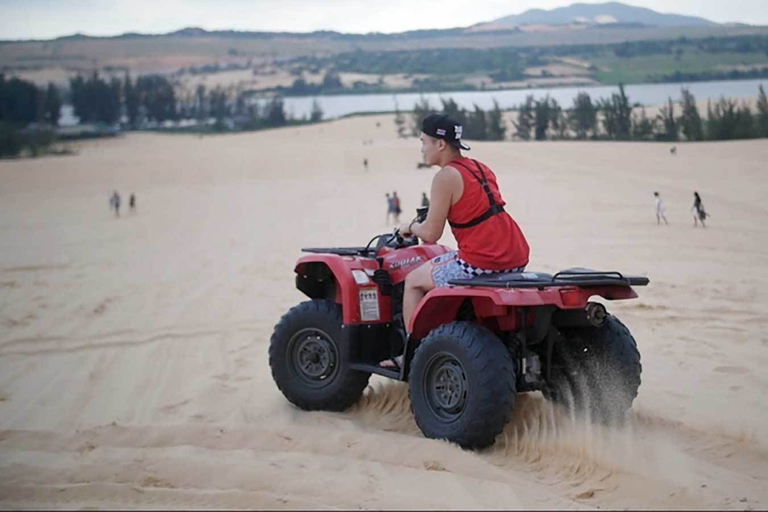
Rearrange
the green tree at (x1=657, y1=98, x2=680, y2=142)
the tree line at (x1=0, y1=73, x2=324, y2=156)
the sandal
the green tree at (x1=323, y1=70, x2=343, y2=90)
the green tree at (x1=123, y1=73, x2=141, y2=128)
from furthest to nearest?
the green tree at (x1=323, y1=70, x2=343, y2=90) < the green tree at (x1=123, y1=73, x2=141, y2=128) < the tree line at (x1=0, y1=73, x2=324, y2=156) < the green tree at (x1=657, y1=98, x2=680, y2=142) < the sandal

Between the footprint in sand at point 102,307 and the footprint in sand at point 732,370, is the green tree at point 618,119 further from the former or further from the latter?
the footprint in sand at point 732,370

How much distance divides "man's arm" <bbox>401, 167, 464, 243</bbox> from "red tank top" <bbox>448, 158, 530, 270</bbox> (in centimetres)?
4

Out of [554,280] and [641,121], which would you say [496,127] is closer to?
[641,121]

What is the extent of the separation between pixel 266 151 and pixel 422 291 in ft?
158

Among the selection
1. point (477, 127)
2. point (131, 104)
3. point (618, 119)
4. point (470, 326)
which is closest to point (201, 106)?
point (131, 104)

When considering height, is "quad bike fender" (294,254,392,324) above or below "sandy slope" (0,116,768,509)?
above

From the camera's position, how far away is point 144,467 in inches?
208

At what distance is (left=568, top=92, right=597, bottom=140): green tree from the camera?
4031cm

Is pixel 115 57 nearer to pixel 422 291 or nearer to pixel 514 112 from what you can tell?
pixel 514 112

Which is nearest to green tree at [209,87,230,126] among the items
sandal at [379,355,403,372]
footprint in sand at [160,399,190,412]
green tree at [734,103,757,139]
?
green tree at [734,103,757,139]

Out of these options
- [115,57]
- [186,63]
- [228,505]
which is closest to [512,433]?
[228,505]

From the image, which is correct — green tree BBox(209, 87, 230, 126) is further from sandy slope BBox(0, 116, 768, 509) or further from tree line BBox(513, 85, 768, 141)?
sandy slope BBox(0, 116, 768, 509)

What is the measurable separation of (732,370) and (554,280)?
265cm

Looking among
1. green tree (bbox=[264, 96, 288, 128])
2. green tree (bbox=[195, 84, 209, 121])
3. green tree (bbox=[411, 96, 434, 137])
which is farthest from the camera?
green tree (bbox=[195, 84, 209, 121])
